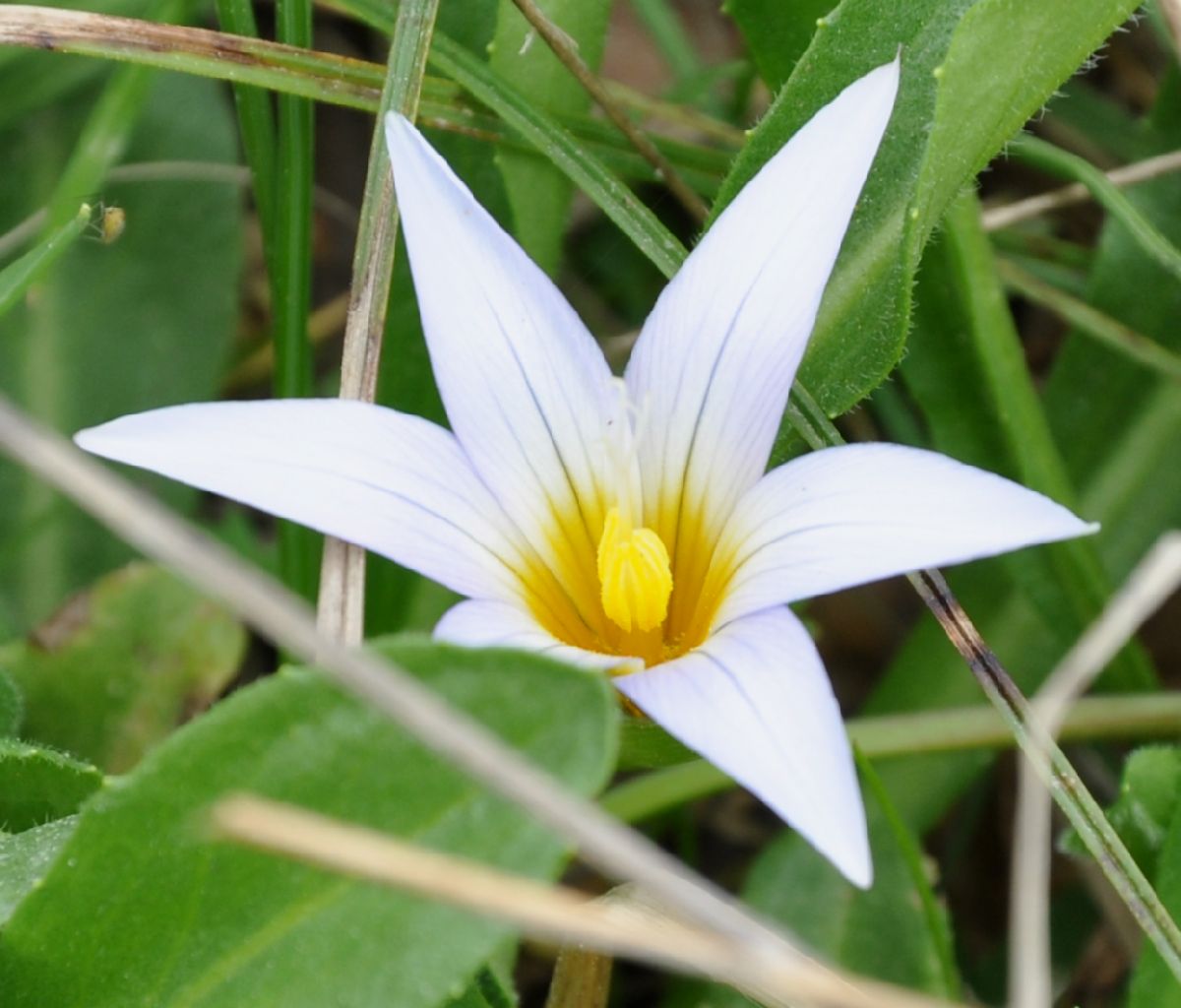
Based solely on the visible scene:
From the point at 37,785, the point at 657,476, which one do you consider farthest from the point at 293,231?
the point at 37,785

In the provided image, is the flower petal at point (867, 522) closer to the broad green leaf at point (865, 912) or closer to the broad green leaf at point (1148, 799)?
the broad green leaf at point (1148, 799)

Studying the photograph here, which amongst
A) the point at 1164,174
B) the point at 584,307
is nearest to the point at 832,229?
the point at 1164,174

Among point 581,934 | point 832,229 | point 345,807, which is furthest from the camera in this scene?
point 832,229

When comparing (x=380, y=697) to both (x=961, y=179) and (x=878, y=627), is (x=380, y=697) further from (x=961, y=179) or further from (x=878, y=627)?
(x=878, y=627)

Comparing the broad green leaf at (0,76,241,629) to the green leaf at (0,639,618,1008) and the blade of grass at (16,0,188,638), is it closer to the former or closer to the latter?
the blade of grass at (16,0,188,638)

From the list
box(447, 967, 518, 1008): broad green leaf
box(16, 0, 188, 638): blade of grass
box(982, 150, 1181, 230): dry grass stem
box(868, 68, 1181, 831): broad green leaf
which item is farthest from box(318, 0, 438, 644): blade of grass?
box(868, 68, 1181, 831): broad green leaf
